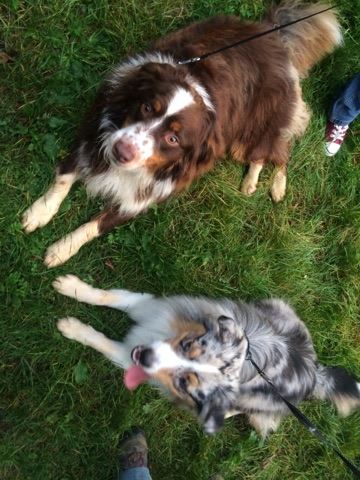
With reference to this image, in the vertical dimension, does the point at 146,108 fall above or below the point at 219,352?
above

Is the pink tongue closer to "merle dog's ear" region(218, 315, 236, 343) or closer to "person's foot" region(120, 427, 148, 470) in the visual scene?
"person's foot" region(120, 427, 148, 470)

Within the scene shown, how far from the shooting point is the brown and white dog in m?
2.96

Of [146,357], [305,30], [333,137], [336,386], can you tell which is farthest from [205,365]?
[305,30]

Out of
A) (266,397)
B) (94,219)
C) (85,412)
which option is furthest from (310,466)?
(94,219)

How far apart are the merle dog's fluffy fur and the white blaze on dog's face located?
3.45 feet

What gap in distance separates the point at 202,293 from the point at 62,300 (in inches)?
42.3

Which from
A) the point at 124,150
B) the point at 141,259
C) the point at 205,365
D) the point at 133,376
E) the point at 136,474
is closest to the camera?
the point at 124,150

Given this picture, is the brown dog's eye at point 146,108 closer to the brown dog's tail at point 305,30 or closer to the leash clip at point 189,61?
the leash clip at point 189,61

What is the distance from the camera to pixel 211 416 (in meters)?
3.16

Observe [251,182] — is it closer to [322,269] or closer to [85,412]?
[322,269]

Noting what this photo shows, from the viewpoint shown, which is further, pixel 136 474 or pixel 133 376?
pixel 136 474

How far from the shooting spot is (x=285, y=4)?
392 centimetres

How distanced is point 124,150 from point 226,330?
47.5 inches

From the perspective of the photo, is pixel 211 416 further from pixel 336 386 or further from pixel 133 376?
pixel 336 386
